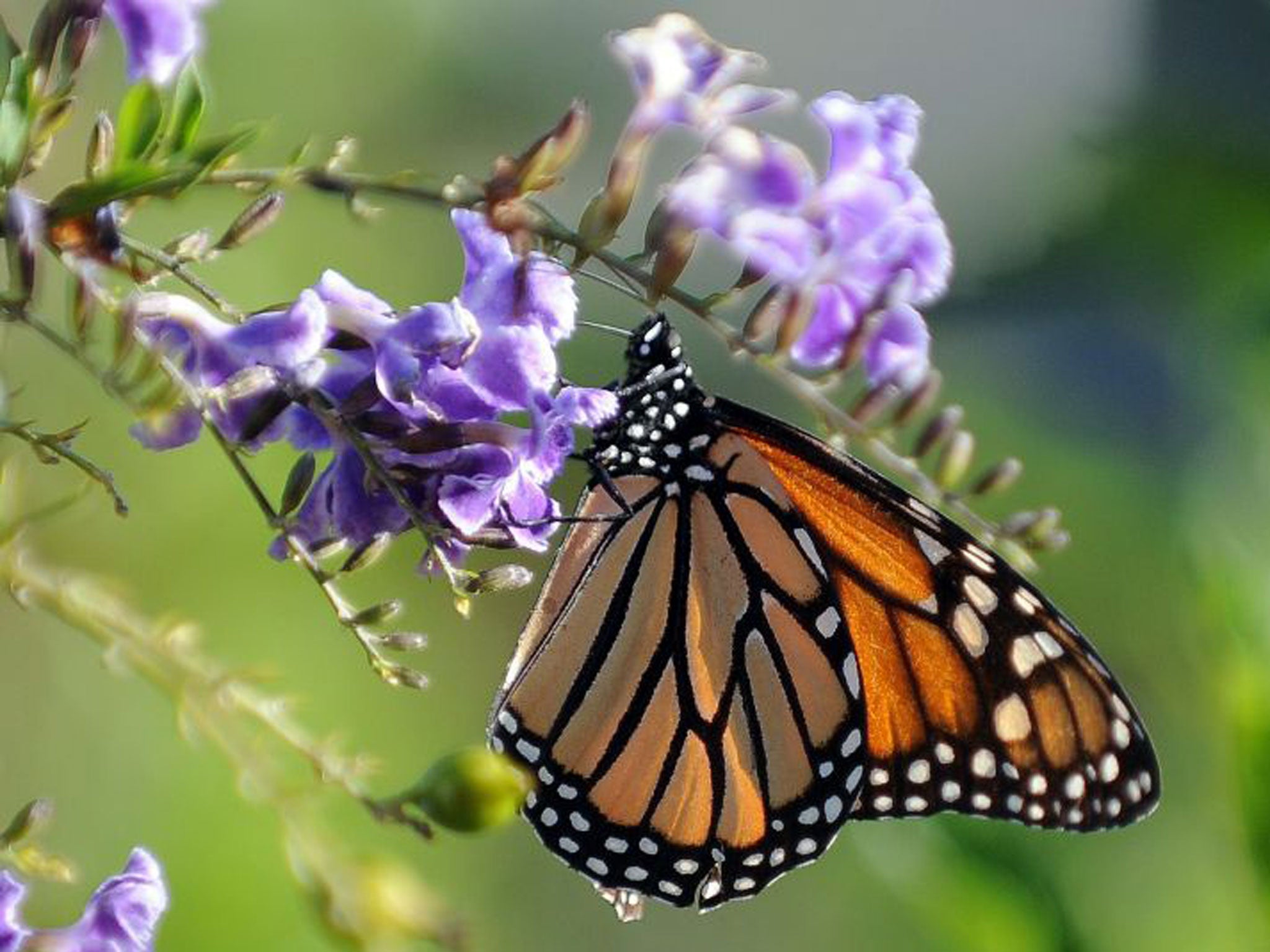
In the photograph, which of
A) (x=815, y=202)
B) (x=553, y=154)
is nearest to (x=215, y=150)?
(x=553, y=154)

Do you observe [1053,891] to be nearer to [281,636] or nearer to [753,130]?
[753,130]

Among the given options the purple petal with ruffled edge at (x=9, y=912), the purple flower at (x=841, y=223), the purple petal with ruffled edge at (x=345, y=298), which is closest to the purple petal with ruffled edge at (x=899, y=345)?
the purple flower at (x=841, y=223)

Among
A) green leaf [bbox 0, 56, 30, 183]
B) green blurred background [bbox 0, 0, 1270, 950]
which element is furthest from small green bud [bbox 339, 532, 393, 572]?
green blurred background [bbox 0, 0, 1270, 950]

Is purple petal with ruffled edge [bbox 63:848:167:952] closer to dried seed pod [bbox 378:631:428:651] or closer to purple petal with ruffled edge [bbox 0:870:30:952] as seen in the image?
purple petal with ruffled edge [bbox 0:870:30:952]

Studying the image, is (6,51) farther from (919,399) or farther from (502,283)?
(919,399)

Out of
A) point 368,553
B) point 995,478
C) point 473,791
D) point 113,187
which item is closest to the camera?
point 473,791

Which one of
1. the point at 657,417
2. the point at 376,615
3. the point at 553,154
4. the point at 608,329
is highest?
the point at 553,154

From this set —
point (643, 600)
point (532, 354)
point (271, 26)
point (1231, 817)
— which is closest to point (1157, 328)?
point (271, 26)
